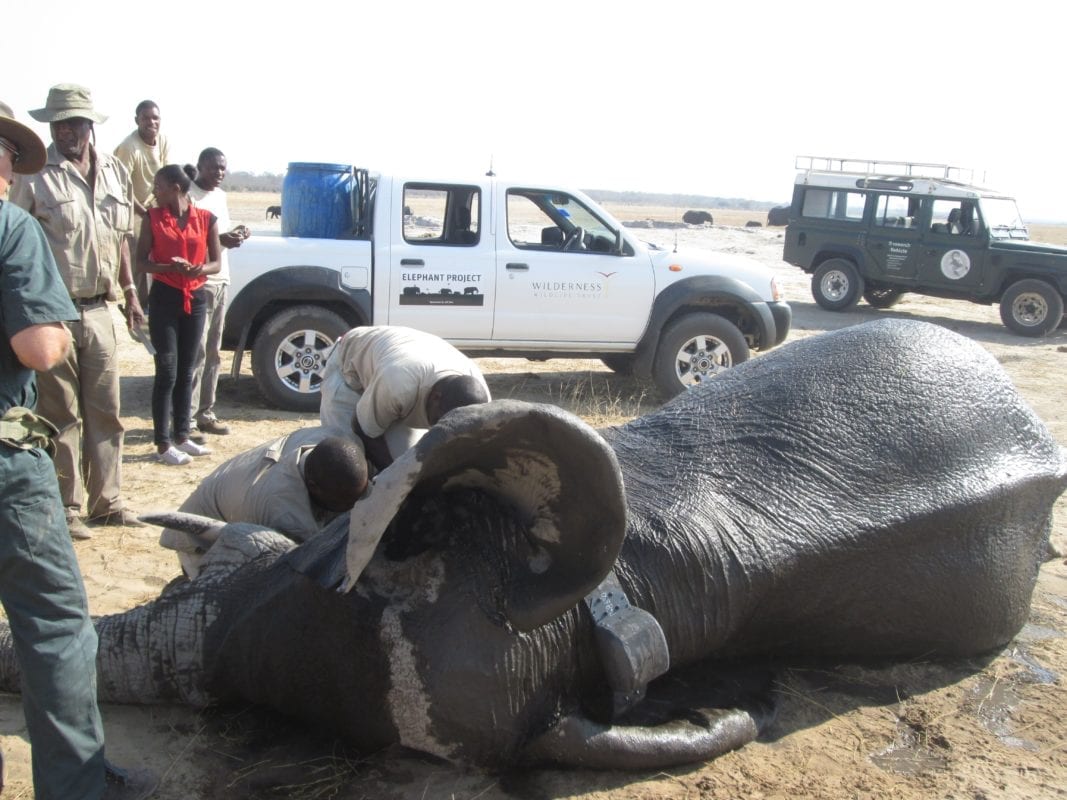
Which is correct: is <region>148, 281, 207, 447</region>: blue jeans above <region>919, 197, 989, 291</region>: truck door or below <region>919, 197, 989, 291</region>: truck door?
below

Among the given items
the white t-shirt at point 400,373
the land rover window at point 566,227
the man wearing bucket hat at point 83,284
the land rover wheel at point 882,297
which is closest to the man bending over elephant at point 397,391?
the white t-shirt at point 400,373

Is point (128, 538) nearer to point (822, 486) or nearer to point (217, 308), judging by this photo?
point (217, 308)

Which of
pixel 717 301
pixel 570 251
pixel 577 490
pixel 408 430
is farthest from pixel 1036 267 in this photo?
pixel 577 490

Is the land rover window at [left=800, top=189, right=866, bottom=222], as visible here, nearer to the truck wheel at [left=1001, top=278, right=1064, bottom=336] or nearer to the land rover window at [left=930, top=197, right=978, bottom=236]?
the land rover window at [left=930, top=197, right=978, bottom=236]

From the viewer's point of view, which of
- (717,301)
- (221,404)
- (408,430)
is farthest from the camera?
(717,301)

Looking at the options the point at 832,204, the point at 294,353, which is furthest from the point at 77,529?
the point at 832,204

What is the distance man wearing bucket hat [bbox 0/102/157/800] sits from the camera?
2.84 metres

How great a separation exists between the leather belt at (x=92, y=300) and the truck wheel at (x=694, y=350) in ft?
17.9

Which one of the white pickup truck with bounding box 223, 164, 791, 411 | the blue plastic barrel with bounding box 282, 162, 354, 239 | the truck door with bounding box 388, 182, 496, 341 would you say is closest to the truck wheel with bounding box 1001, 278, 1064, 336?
the white pickup truck with bounding box 223, 164, 791, 411

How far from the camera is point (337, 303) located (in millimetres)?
9008

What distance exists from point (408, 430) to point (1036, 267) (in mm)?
15073

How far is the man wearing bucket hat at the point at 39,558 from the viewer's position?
9.32 feet

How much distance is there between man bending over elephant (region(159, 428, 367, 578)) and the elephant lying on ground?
411mm

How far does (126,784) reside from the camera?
320 cm
